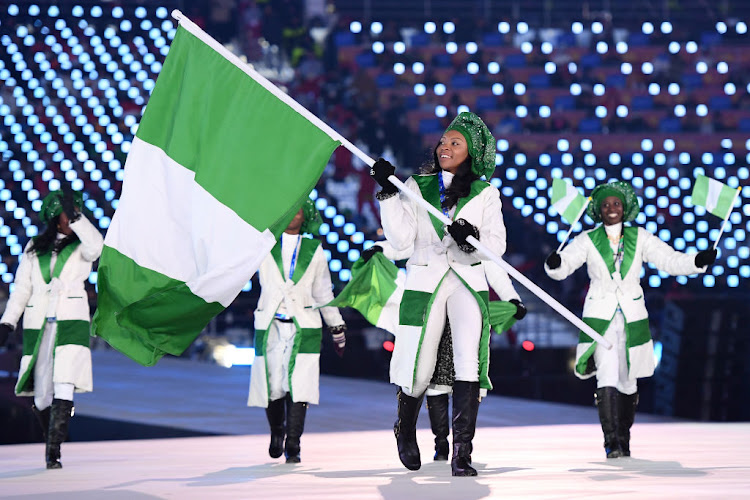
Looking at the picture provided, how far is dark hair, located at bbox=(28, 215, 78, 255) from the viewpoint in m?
6.63

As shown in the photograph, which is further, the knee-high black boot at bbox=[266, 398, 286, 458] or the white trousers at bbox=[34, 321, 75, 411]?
the knee-high black boot at bbox=[266, 398, 286, 458]

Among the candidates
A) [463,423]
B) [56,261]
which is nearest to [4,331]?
[56,261]

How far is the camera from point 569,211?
7.75 m

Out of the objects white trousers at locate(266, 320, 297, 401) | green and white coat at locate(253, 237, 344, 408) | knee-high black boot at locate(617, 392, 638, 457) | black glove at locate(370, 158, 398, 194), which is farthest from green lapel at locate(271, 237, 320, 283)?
black glove at locate(370, 158, 398, 194)

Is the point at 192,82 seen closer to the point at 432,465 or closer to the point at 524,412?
the point at 432,465

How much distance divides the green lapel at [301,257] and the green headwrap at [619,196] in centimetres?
141

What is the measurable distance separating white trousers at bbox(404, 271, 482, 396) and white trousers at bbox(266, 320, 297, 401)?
1.46 m

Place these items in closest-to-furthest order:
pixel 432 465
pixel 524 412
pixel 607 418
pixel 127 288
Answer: pixel 127 288 < pixel 432 465 < pixel 607 418 < pixel 524 412

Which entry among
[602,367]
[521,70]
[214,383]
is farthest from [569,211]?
[521,70]

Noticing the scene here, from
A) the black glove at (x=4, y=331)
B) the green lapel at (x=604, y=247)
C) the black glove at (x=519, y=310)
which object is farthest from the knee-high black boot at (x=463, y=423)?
the black glove at (x=4, y=331)

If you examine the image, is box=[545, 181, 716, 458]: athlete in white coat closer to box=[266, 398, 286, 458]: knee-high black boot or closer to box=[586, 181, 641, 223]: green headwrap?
box=[586, 181, 641, 223]: green headwrap

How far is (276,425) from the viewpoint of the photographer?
22.6 feet

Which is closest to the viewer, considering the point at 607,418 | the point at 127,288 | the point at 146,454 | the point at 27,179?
the point at 127,288

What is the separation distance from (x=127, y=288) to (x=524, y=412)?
20.2 ft
